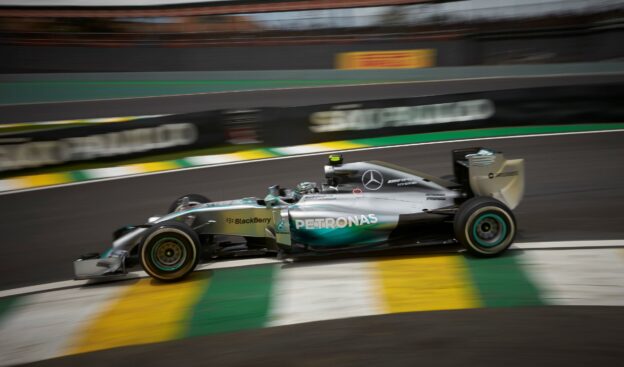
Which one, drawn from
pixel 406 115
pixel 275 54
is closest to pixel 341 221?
pixel 406 115

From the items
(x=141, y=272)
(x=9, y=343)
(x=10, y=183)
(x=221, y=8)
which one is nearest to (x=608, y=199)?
(x=141, y=272)

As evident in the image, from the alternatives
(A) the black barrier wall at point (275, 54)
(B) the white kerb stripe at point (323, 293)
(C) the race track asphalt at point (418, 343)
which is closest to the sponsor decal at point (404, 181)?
(B) the white kerb stripe at point (323, 293)

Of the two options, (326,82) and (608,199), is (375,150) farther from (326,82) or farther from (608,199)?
(326,82)

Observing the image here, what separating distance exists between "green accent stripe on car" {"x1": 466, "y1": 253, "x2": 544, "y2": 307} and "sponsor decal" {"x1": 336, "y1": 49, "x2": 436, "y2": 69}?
57.1 feet

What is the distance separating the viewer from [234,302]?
17.6 ft

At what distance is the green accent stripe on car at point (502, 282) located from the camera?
490cm

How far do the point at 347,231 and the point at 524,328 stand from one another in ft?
6.97

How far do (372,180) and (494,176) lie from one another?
1.32 metres

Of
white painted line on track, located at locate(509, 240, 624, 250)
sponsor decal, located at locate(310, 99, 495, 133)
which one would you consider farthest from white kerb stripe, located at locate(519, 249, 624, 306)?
sponsor decal, located at locate(310, 99, 495, 133)

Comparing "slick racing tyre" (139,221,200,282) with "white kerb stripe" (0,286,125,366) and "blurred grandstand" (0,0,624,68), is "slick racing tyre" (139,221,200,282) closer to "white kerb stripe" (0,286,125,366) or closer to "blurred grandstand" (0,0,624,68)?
"white kerb stripe" (0,286,125,366)

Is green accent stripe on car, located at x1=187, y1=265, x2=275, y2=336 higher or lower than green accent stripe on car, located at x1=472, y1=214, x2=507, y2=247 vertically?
lower

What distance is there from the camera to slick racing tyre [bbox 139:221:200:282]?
5.86m

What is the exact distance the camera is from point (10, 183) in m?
10.7

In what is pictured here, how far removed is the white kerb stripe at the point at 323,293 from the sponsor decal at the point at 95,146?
645 centimetres
